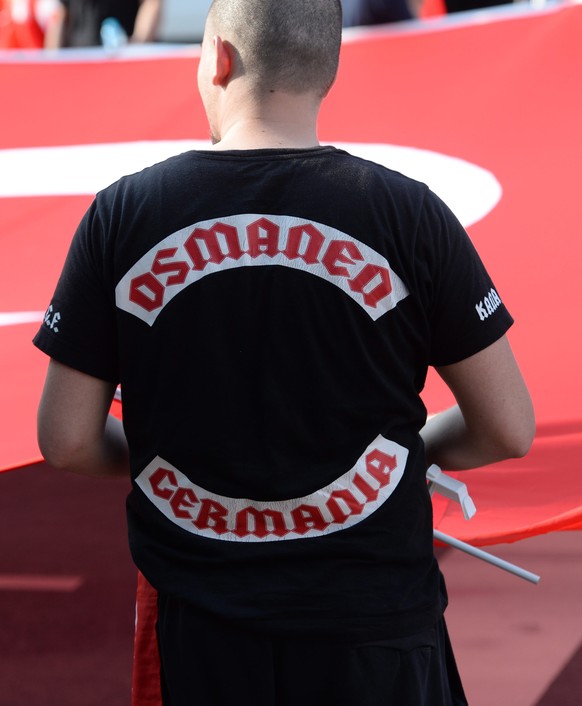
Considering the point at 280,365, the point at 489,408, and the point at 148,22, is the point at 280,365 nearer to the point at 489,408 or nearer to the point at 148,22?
the point at 489,408

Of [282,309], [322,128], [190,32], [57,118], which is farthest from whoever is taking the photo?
[190,32]

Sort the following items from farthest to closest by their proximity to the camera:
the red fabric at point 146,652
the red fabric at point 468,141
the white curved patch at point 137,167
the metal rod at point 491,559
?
1. the white curved patch at point 137,167
2. the red fabric at point 468,141
3. the metal rod at point 491,559
4. the red fabric at point 146,652

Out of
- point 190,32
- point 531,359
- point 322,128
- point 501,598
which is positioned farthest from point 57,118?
point 501,598

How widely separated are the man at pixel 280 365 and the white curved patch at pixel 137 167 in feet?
4.01

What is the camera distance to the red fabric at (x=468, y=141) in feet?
5.53

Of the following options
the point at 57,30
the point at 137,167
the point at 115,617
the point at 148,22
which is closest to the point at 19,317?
the point at 137,167

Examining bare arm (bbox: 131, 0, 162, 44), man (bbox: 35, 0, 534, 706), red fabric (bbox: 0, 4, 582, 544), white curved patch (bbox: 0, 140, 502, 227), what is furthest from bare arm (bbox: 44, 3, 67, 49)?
man (bbox: 35, 0, 534, 706)

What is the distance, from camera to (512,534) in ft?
5.03

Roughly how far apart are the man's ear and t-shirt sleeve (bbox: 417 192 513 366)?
0.86 feet

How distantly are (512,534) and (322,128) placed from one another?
1.38 m

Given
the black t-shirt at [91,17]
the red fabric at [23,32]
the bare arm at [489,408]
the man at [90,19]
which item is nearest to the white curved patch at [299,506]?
the bare arm at [489,408]

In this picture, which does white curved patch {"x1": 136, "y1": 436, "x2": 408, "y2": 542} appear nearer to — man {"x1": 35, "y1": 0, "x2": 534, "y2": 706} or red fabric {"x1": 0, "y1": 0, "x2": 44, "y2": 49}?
man {"x1": 35, "y1": 0, "x2": 534, "y2": 706}

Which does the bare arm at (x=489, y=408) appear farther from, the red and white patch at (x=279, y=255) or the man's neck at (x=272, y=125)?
the man's neck at (x=272, y=125)

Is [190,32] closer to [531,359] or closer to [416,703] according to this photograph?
→ [531,359]
